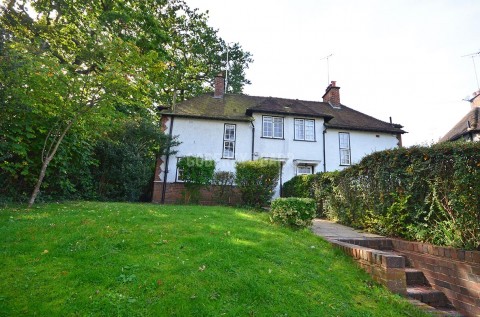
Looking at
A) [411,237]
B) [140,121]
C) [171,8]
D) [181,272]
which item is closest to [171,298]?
[181,272]

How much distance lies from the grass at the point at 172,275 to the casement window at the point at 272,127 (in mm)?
11259

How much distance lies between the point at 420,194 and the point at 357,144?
510 inches

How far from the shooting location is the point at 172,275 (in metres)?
3.18

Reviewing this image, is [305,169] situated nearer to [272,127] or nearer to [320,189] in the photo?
[272,127]

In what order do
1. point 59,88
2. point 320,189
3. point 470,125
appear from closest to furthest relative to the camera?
point 59,88 → point 320,189 → point 470,125

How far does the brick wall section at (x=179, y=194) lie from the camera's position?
1249 cm

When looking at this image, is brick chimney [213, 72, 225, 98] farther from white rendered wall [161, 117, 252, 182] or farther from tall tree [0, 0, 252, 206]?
tall tree [0, 0, 252, 206]

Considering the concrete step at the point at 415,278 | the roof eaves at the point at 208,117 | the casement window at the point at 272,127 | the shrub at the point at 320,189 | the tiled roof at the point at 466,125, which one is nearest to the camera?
the concrete step at the point at 415,278

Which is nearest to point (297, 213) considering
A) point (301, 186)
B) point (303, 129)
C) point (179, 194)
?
point (301, 186)

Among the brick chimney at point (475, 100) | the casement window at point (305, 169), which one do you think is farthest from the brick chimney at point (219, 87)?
the brick chimney at point (475, 100)

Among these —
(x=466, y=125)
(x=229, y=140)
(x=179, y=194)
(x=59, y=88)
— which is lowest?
(x=179, y=194)

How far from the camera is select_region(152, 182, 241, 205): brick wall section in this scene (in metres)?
12.5

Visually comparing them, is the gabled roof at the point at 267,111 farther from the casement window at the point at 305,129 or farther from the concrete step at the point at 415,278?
the concrete step at the point at 415,278

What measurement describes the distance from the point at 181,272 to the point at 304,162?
13.7 metres
